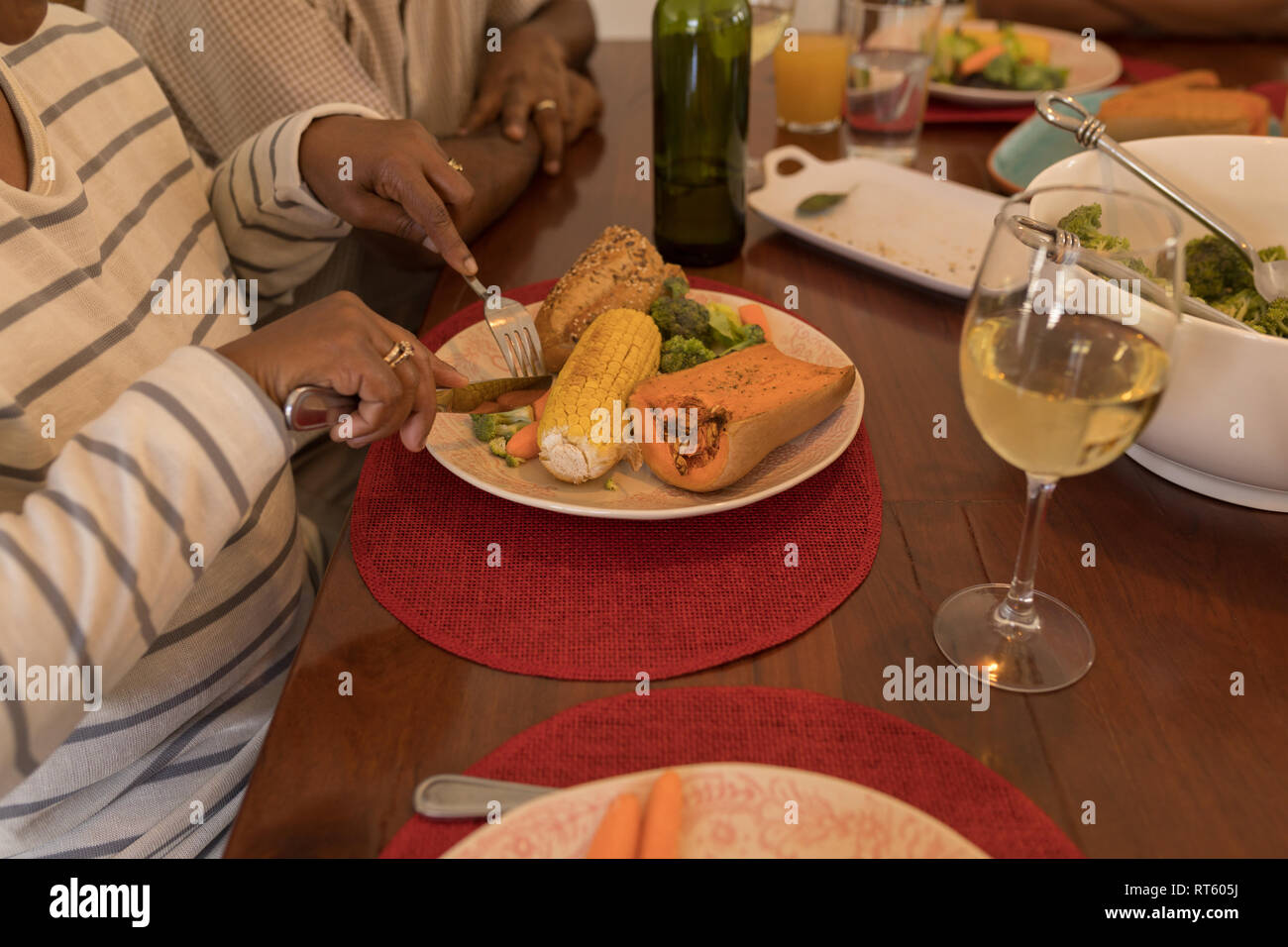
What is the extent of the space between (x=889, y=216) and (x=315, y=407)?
856mm

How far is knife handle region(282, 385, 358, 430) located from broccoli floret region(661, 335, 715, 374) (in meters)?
0.31

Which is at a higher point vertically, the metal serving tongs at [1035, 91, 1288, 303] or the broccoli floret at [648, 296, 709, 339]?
the metal serving tongs at [1035, 91, 1288, 303]

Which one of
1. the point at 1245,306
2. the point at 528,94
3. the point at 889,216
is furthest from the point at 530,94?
the point at 1245,306

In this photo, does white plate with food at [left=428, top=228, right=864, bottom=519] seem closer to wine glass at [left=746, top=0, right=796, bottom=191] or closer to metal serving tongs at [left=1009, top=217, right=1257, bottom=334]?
metal serving tongs at [left=1009, top=217, right=1257, bottom=334]

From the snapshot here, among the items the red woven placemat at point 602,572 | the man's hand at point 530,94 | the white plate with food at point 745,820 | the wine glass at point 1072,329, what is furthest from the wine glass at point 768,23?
the white plate with food at point 745,820

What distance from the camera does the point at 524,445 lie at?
834 millimetres

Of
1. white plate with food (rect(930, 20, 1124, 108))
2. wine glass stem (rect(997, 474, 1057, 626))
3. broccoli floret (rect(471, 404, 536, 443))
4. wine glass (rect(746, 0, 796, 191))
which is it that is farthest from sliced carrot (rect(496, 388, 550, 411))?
white plate with food (rect(930, 20, 1124, 108))

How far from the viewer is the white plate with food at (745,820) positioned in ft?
1.68

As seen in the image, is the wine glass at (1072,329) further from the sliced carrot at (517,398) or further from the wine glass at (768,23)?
the wine glass at (768,23)

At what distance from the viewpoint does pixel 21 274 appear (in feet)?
2.56

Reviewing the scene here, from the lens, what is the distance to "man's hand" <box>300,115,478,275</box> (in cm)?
102

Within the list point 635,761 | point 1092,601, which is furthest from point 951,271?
point 635,761

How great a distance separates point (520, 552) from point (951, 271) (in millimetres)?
671
